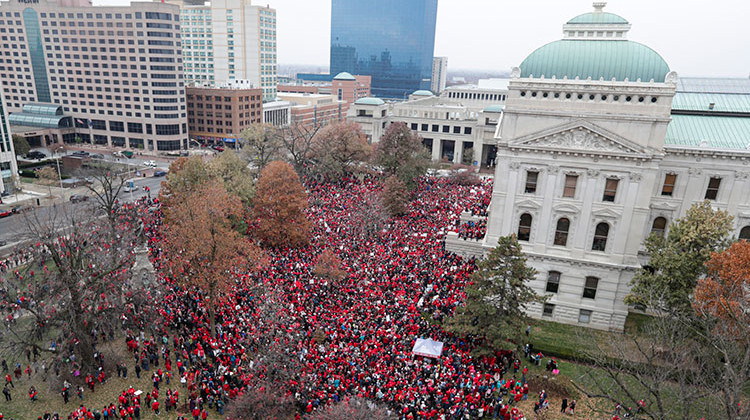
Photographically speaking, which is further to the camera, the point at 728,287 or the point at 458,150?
the point at 458,150

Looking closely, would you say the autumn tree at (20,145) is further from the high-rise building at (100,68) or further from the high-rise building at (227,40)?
the high-rise building at (227,40)

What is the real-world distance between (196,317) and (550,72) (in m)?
31.5

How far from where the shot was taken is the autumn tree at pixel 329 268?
36.1m

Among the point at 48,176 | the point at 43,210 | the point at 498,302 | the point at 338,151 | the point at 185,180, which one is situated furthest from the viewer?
the point at 48,176

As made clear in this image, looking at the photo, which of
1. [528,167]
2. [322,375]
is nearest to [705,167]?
[528,167]

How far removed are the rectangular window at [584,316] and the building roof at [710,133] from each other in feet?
49.1

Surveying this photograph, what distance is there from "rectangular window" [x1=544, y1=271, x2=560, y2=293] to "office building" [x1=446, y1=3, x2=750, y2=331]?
92mm

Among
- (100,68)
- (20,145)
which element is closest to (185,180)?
(20,145)

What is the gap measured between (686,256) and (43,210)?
68850 millimetres

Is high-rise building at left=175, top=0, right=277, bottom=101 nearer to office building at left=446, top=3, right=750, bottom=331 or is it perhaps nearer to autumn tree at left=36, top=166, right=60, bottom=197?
autumn tree at left=36, top=166, right=60, bottom=197

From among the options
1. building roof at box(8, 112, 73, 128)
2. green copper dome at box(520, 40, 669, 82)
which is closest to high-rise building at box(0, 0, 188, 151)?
building roof at box(8, 112, 73, 128)

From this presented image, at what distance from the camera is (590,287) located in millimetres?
35500

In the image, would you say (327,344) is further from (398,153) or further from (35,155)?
(35,155)

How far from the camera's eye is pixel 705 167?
1384 inches
